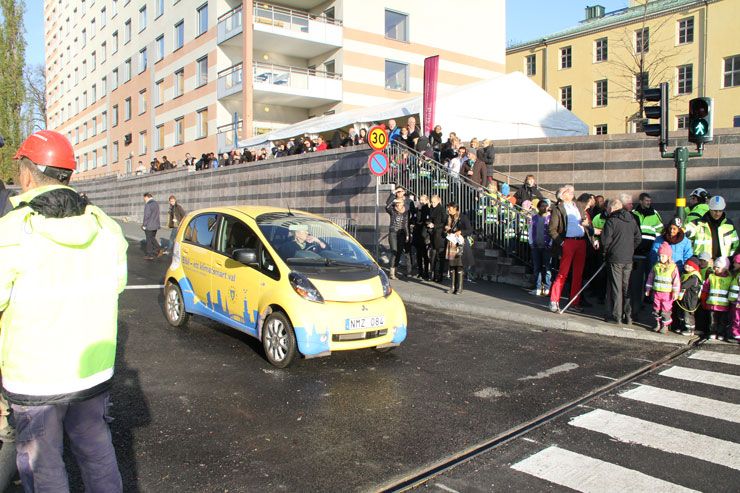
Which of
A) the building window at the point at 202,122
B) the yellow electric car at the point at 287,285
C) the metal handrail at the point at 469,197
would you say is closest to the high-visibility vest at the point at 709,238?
the metal handrail at the point at 469,197

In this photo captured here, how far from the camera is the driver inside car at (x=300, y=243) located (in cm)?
702

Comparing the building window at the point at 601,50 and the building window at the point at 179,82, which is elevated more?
the building window at the point at 601,50

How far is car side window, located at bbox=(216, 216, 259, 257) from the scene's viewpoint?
729 cm

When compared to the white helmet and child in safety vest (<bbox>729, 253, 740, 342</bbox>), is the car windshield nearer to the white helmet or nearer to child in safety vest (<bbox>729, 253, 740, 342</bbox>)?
child in safety vest (<bbox>729, 253, 740, 342</bbox>)

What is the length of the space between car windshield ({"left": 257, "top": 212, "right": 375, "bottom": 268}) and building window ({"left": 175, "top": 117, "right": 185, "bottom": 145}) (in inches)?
1214

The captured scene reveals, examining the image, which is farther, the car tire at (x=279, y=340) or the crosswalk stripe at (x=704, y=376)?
the car tire at (x=279, y=340)

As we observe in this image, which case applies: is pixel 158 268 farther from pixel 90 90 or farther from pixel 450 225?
pixel 90 90

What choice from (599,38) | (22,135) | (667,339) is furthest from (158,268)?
(22,135)

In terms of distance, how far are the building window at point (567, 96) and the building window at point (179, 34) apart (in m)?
27.0

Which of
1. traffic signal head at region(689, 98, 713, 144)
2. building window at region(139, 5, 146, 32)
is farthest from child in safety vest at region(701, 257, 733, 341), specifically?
building window at region(139, 5, 146, 32)

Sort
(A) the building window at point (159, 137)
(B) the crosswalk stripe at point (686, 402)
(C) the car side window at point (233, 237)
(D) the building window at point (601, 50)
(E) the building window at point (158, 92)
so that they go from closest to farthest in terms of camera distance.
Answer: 1. (B) the crosswalk stripe at point (686, 402)
2. (C) the car side window at point (233, 237)
3. (E) the building window at point (158, 92)
4. (A) the building window at point (159, 137)
5. (D) the building window at point (601, 50)

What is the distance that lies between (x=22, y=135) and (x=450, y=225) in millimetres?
48333

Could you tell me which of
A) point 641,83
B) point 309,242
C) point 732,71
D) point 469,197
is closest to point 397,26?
point 641,83

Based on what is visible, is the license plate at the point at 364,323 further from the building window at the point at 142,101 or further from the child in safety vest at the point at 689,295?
the building window at the point at 142,101
